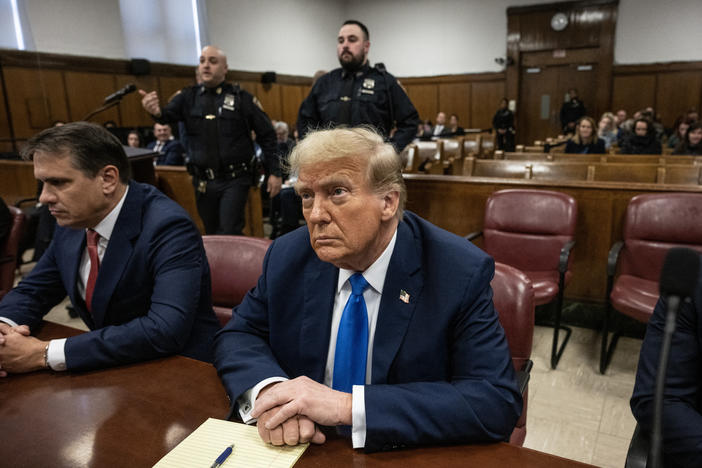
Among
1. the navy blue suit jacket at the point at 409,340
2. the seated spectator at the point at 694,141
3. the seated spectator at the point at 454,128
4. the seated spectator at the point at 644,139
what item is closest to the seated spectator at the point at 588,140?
the seated spectator at the point at 644,139

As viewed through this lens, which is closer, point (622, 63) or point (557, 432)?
point (557, 432)

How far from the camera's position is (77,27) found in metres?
8.38

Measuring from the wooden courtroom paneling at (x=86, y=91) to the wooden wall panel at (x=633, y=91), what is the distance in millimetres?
10748

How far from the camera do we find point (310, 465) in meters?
0.88

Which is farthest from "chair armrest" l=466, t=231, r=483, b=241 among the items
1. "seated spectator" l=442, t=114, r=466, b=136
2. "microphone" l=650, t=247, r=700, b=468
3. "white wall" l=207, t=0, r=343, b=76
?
"white wall" l=207, t=0, r=343, b=76

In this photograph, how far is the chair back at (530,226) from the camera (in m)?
2.95

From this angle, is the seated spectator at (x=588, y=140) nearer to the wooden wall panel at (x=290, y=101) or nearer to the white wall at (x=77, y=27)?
the wooden wall panel at (x=290, y=101)

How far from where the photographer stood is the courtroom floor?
2.10m

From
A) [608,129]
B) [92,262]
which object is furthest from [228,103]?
[608,129]

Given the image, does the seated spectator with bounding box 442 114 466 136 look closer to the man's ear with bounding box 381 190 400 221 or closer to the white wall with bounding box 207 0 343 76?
the white wall with bounding box 207 0 343 76

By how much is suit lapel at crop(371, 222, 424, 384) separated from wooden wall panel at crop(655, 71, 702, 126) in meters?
12.6

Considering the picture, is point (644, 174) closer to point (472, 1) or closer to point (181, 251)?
point (181, 251)

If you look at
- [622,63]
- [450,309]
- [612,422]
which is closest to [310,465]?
[450,309]

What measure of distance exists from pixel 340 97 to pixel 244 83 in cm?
864
